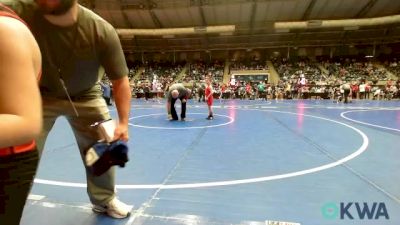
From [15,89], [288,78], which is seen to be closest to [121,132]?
[15,89]

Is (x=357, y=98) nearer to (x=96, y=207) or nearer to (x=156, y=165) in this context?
(x=156, y=165)

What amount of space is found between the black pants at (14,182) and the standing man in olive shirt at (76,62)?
69 cm

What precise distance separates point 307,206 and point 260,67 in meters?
30.8

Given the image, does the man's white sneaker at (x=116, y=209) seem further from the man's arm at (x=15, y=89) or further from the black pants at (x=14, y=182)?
the man's arm at (x=15, y=89)

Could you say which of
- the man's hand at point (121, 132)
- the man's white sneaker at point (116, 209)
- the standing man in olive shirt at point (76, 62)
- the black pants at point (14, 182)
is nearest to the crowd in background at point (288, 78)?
the man's white sneaker at point (116, 209)

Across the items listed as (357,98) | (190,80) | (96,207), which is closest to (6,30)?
(96,207)

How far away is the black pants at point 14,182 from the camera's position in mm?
1185

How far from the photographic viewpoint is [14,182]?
48.5 inches

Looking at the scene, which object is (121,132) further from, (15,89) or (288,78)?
(288,78)

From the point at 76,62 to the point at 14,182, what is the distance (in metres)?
1.35

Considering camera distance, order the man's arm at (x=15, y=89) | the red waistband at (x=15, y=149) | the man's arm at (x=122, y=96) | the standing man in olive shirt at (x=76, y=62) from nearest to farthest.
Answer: the man's arm at (x=15, y=89) < the red waistband at (x=15, y=149) < the standing man in olive shirt at (x=76, y=62) < the man's arm at (x=122, y=96)

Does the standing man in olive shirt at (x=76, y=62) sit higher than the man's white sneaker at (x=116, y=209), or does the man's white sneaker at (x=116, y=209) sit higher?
the standing man in olive shirt at (x=76, y=62)

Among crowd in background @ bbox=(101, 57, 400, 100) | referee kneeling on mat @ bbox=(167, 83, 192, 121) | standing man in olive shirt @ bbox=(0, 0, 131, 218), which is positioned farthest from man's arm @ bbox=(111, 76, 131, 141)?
crowd in background @ bbox=(101, 57, 400, 100)

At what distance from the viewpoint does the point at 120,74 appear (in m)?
2.35
